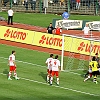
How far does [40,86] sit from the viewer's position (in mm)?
34250

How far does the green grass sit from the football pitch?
2413 cm

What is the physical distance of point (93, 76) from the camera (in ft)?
123

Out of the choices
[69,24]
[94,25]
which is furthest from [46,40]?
[94,25]

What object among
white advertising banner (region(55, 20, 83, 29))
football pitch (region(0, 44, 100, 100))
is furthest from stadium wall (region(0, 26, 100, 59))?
white advertising banner (region(55, 20, 83, 29))

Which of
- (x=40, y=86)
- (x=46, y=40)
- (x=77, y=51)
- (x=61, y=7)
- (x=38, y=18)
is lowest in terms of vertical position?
(x=40, y=86)

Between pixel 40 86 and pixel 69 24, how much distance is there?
2948 centimetres

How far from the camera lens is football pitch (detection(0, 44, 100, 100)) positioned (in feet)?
103

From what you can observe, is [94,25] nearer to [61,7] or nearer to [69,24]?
[69,24]

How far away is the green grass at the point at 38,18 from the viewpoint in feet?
223

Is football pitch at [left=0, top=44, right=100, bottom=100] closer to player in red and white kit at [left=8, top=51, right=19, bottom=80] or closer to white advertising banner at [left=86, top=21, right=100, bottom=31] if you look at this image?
player in red and white kit at [left=8, top=51, right=19, bottom=80]

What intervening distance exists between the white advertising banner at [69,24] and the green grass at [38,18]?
11.7 ft

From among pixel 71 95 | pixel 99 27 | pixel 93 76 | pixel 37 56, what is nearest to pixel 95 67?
pixel 93 76

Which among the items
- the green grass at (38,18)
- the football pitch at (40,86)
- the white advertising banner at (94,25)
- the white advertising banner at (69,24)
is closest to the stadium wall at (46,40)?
the football pitch at (40,86)

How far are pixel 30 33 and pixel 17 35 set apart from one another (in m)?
1.76
